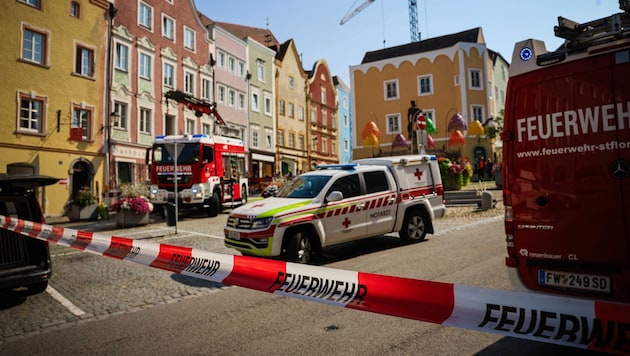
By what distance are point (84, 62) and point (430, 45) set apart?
104ft

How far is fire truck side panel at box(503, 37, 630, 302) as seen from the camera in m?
3.14

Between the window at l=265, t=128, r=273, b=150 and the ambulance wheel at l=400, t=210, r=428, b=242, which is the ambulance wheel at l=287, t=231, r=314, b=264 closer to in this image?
the ambulance wheel at l=400, t=210, r=428, b=242

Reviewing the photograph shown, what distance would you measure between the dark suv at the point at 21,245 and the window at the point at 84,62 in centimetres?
1943

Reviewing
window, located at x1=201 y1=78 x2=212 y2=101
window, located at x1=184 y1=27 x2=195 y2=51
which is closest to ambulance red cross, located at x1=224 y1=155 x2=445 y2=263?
window, located at x1=201 y1=78 x2=212 y2=101

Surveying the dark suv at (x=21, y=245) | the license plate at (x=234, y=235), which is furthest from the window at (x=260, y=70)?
the dark suv at (x=21, y=245)

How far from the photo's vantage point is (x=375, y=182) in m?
8.70

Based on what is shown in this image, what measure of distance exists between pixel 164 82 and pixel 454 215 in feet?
71.1

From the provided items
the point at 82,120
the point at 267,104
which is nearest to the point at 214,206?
the point at 82,120

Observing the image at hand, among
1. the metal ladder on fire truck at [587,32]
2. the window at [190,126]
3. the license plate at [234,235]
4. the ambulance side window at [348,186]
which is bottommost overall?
the license plate at [234,235]

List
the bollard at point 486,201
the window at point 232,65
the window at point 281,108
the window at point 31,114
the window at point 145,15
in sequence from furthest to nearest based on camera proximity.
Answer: the window at point 281,108
the window at point 232,65
the window at point 145,15
the window at point 31,114
the bollard at point 486,201

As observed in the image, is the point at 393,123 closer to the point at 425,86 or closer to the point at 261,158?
the point at 425,86

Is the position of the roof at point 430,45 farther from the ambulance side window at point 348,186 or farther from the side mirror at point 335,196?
the side mirror at point 335,196

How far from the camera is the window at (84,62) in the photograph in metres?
22.2

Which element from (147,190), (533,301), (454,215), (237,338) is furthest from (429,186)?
(147,190)
